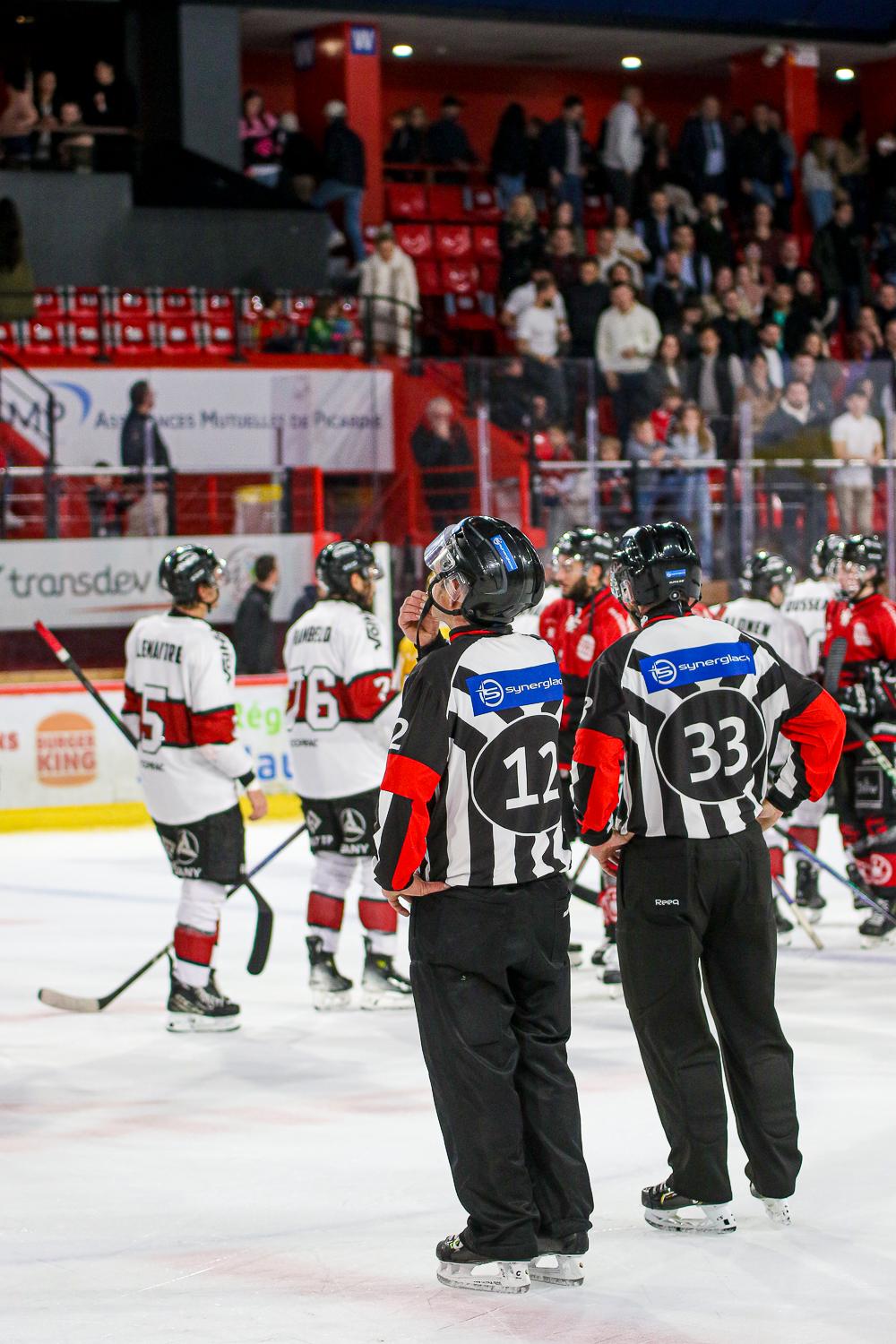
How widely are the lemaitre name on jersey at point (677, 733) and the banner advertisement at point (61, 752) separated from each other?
7373 mm

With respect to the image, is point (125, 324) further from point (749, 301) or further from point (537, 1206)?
point (537, 1206)

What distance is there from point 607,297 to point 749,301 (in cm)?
225

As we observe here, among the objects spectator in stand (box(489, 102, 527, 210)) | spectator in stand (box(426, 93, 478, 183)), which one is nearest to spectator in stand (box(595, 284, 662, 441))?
spectator in stand (box(489, 102, 527, 210))

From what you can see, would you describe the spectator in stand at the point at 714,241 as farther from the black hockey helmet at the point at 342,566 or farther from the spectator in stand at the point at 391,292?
the black hockey helmet at the point at 342,566

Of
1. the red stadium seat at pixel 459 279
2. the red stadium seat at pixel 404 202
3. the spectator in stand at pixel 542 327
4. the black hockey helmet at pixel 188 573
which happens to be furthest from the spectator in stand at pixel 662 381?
the red stadium seat at pixel 404 202

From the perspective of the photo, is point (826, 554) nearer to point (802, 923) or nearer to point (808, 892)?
point (808, 892)

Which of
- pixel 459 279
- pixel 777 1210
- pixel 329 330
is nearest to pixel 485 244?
pixel 459 279

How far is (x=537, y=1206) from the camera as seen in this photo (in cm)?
370

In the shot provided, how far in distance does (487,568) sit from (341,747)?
116 inches

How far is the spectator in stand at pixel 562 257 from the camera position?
1648 centimetres

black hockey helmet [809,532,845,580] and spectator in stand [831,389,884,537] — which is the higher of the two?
spectator in stand [831,389,884,537]

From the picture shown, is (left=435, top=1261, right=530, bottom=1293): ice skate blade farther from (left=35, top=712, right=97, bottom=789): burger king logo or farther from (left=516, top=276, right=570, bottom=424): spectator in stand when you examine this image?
(left=516, top=276, right=570, bottom=424): spectator in stand

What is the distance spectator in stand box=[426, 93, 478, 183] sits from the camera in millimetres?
18844

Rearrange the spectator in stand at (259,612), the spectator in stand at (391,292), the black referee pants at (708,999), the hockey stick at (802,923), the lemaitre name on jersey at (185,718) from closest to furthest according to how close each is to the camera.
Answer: the black referee pants at (708,999), the lemaitre name on jersey at (185,718), the hockey stick at (802,923), the spectator in stand at (259,612), the spectator in stand at (391,292)
